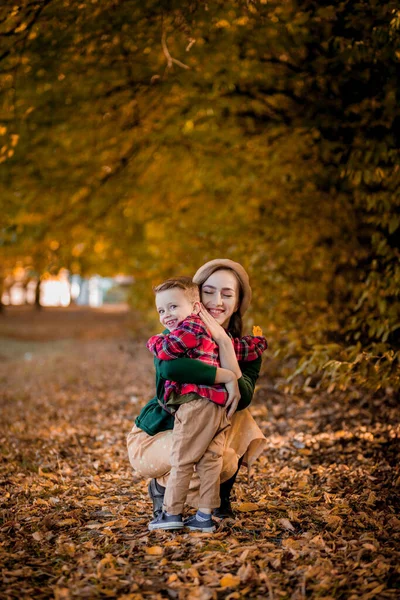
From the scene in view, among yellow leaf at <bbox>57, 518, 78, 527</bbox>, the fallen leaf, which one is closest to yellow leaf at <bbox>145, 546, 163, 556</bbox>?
yellow leaf at <bbox>57, 518, 78, 527</bbox>

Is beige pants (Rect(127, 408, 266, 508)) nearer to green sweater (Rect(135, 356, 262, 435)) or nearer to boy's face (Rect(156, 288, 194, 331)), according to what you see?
green sweater (Rect(135, 356, 262, 435))

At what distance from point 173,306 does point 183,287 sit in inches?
4.6

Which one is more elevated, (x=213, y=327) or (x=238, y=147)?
(x=238, y=147)

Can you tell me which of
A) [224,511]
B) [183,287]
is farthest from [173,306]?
[224,511]

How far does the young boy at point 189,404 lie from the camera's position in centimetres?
342

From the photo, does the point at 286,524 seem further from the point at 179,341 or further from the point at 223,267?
the point at 223,267

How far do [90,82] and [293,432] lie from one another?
4230 millimetres

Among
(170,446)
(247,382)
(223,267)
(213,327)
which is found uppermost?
(223,267)

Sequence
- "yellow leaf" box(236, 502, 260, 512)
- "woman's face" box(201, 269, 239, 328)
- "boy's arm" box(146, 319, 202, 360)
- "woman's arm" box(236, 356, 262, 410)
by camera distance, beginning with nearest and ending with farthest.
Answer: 1. "boy's arm" box(146, 319, 202, 360)
2. "woman's arm" box(236, 356, 262, 410)
3. "woman's face" box(201, 269, 239, 328)
4. "yellow leaf" box(236, 502, 260, 512)

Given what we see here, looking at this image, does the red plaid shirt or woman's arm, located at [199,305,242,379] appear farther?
woman's arm, located at [199,305,242,379]

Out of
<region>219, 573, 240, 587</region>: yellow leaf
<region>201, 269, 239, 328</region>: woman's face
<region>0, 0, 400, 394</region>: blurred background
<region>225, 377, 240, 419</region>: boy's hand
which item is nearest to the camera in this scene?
<region>219, 573, 240, 587</region>: yellow leaf

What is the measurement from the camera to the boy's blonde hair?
3.42 metres

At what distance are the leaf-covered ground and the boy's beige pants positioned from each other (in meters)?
0.25

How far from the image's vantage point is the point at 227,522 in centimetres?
382
